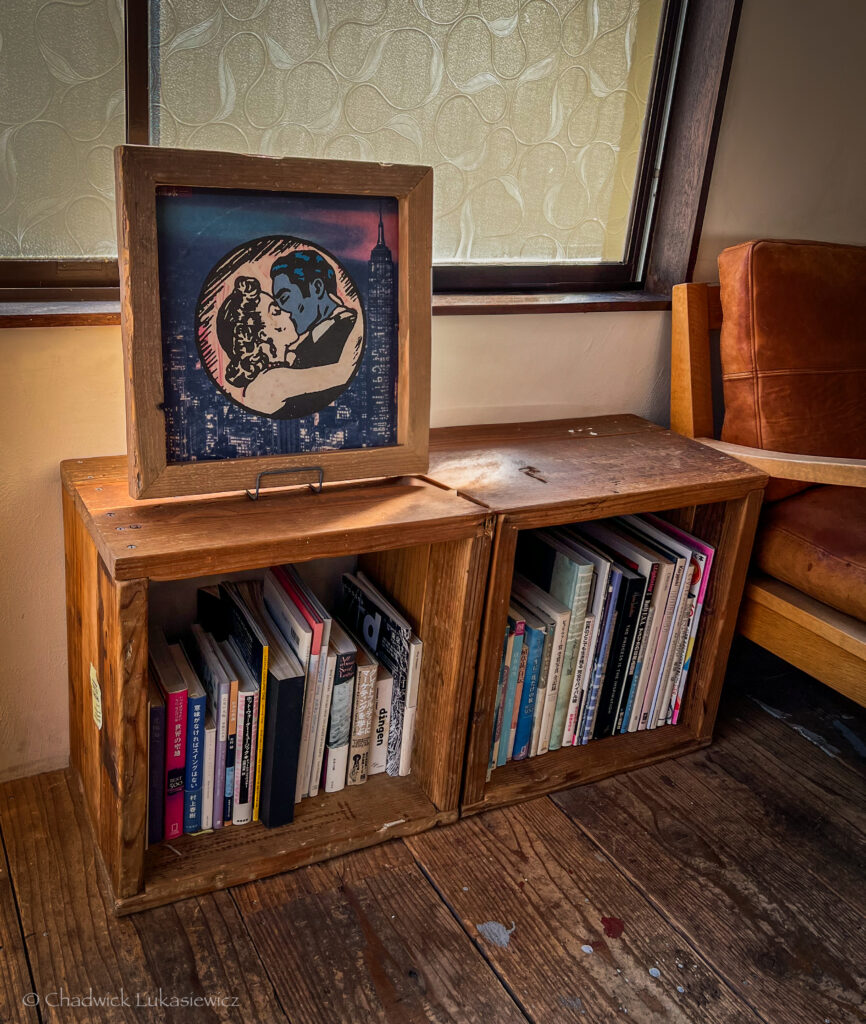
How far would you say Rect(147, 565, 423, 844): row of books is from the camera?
1.38 metres

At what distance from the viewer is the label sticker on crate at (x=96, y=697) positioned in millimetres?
1313

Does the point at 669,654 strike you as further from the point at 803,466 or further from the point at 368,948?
the point at 368,948

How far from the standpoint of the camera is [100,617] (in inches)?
49.1

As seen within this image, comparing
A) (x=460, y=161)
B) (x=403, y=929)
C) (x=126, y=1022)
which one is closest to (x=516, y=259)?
(x=460, y=161)

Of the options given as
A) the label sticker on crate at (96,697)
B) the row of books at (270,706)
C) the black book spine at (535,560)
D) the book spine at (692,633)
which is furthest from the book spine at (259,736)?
the book spine at (692,633)

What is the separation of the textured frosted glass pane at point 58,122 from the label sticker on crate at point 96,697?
0.63 m

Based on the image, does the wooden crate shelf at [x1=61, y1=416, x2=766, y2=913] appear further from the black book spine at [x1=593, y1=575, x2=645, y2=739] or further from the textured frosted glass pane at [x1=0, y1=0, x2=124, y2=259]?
the textured frosted glass pane at [x1=0, y1=0, x2=124, y2=259]

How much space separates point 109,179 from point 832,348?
53.1 inches

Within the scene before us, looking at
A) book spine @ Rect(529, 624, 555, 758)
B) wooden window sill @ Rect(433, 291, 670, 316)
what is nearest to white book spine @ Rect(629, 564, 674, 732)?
book spine @ Rect(529, 624, 555, 758)

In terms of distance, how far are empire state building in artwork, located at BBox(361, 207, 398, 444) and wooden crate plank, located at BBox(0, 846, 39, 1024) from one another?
84 centimetres

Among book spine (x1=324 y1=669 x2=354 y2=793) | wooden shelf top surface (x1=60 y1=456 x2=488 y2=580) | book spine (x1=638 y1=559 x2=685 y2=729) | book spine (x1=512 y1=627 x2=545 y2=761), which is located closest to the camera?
wooden shelf top surface (x1=60 y1=456 x2=488 y2=580)

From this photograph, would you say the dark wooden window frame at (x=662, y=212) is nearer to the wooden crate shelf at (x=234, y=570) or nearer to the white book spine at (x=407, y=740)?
the wooden crate shelf at (x=234, y=570)

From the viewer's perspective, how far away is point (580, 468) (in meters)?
1.58

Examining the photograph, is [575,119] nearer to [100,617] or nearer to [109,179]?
[109,179]
